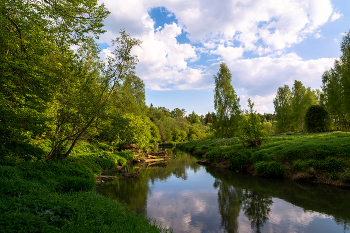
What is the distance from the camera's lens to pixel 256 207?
397 inches

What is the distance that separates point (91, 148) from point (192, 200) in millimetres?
14503

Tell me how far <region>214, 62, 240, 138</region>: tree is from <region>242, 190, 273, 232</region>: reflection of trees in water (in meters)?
26.7

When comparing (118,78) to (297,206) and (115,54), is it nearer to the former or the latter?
(115,54)

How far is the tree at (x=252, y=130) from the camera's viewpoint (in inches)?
773

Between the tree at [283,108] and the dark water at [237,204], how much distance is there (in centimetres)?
3535

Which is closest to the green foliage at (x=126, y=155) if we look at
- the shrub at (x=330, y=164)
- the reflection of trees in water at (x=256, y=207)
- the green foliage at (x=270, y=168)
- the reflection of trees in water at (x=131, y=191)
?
Answer: the reflection of trees in water at (x=131, y=191)

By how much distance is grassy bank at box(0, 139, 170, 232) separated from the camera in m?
4.09

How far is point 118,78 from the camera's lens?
41.8ft

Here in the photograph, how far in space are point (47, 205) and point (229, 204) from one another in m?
9.18

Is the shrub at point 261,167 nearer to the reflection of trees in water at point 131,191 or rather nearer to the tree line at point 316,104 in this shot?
the reflection of trees in water at point 131,191

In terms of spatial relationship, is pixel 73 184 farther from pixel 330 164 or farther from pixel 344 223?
pixel 330 164

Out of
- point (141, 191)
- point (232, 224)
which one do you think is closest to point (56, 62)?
point (141, 191)

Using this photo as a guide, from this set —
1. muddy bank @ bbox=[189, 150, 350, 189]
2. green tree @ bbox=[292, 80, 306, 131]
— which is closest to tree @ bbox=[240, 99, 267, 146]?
muddy bank @ bbox=[189, 150, 350, 189]

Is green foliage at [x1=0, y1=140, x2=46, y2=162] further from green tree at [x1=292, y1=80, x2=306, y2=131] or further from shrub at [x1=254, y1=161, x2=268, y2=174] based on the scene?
green tree at [x1=292, y1=80, x2=306, y2=131]
